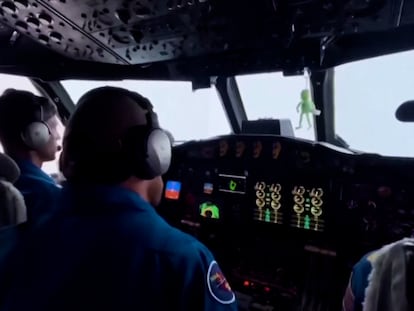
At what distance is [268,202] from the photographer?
2033mm

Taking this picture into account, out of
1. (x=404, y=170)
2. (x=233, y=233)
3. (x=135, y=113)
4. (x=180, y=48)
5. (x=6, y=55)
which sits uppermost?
(x=6, y=55)

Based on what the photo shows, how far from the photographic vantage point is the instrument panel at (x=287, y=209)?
1.73 metres

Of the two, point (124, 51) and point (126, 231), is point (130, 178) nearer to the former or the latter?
point (126, 231)

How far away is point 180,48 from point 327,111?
3.96ft

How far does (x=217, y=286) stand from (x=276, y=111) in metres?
2.09

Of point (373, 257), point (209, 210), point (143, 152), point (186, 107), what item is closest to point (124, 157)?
point (143, 152)

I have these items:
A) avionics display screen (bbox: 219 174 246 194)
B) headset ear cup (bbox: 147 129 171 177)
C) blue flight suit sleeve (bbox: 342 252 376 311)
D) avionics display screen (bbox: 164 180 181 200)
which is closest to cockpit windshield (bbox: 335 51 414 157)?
avionics display screen (bbox: 219 174 246 194)

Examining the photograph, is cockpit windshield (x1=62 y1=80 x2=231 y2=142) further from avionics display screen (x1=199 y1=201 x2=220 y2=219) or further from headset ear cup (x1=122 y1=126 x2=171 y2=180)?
headset ear cup (x1=122 y1=126 x2=171 y2=180)

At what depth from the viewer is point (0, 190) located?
0.96 metres

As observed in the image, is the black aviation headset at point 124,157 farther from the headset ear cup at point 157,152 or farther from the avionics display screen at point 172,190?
the avionics display screen at point 172,190

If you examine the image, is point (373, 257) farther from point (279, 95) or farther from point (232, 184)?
point (279, 95)

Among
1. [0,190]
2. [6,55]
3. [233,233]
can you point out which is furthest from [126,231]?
[6,55]

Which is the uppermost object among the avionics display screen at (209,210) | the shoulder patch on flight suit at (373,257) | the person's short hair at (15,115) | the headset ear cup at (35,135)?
the person's short hair at (15,115)

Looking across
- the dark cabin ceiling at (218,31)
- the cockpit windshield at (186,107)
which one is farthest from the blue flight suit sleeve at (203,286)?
the cockpit windshield at (186,107)
